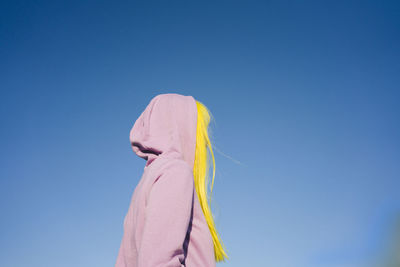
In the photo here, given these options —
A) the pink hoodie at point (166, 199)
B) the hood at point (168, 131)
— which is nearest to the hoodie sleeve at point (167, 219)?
the pink hoodie at point (166, 199)

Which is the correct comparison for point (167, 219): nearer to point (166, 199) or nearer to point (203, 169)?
point (166, 199)

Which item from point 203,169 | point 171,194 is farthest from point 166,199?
point 203,169

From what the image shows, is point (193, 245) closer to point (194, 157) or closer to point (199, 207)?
point (199, 207)

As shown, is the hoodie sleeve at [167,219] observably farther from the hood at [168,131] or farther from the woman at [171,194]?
the hood at [168,131]

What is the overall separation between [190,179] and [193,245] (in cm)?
46

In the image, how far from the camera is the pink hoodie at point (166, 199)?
253cm

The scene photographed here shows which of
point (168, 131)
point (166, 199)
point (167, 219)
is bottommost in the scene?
point (167, 219)

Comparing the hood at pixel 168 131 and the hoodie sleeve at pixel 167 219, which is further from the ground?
the hood at pixel 168 131

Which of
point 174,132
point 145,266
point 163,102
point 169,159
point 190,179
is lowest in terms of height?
point 145,266

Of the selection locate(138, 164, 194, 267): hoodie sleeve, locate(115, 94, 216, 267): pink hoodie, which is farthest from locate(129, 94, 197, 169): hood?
locate(138, 164, 194, 267): hoodie sleeve

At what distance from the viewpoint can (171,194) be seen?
2.65 m

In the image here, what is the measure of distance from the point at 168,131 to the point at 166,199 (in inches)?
28.3

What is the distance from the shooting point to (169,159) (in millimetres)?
2895

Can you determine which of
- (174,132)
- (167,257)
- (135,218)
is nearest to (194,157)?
(174,132)
